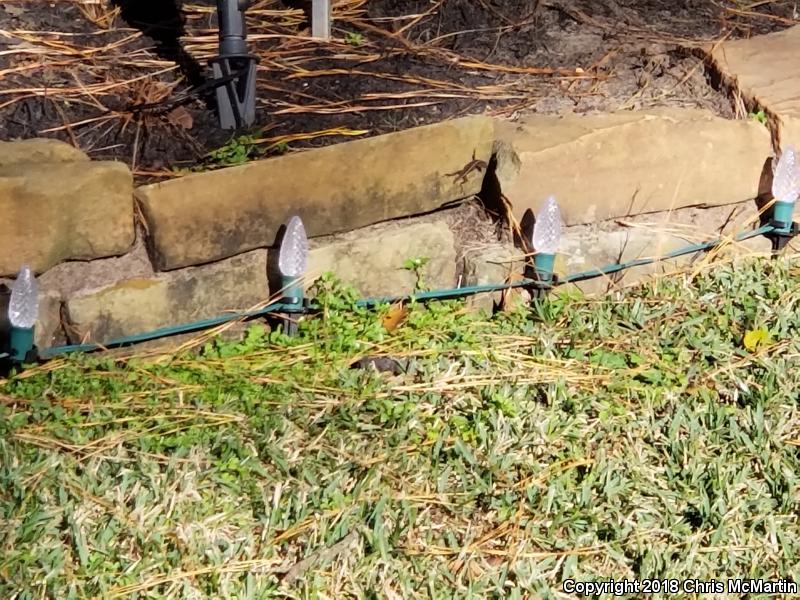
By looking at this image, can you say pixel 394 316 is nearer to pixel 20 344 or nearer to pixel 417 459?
pixel 417 459

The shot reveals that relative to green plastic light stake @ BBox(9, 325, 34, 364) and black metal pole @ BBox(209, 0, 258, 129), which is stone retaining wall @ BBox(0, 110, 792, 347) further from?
black metal pole @ BBox(209, 0, 258, 129)

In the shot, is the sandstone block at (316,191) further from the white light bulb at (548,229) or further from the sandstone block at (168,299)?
the white light bulb at (548,229)

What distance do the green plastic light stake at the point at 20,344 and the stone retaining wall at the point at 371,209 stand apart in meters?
0.08

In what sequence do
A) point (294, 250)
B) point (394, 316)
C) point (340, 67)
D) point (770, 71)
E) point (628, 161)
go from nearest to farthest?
point (294, 250) → point (394, 316) → point (628, 161) → point (340, 67) → point (770, 71)

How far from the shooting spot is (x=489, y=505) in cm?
227

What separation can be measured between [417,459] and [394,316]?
53 centimetres

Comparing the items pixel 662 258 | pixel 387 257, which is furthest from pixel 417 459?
pixel 662 258

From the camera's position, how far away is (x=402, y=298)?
2859mm

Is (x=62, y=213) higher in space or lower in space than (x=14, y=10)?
lower

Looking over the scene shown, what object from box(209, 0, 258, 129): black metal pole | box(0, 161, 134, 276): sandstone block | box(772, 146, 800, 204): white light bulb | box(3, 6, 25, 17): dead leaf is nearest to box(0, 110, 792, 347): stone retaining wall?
box(0, 161, 134, 276): sandstone block

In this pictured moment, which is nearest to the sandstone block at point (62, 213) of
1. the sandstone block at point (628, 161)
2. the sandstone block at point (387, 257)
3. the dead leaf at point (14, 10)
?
the sandstone block at point (387, 257)

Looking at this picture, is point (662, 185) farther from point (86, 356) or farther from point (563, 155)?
point (86, 356)

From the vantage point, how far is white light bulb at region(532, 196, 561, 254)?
9.27 ft

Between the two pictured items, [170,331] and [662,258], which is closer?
[170,331]
